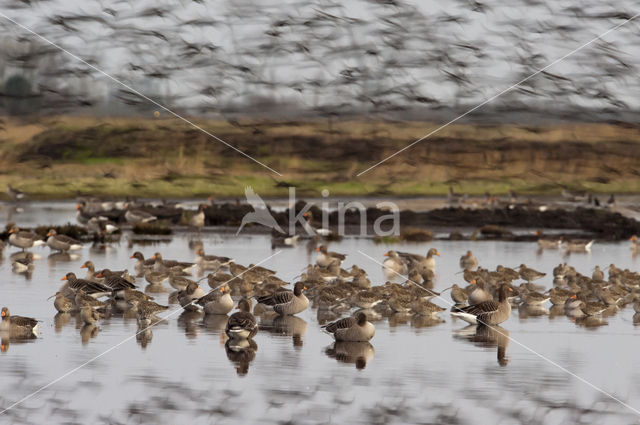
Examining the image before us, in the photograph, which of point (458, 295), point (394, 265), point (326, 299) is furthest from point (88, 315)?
point (394, 265)

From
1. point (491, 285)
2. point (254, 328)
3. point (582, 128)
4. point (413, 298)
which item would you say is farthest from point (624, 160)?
point (254, 328)

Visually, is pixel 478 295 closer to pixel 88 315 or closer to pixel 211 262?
pixel 88 315

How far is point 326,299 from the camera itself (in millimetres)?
20297

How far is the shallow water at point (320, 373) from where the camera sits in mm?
11359

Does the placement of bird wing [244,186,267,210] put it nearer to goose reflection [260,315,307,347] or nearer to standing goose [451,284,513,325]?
goose reflection [260,315,307,347]

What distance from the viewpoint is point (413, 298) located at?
19656 mm

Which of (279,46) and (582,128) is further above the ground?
(279,46)

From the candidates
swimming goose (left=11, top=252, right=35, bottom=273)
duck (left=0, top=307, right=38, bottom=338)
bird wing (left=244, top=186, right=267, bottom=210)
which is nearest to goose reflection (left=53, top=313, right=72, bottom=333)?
duck (left=0, top=307, right=38, bottom=338)

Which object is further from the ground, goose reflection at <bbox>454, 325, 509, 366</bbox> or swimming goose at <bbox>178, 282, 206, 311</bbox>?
swimming goose at <bbox>178, 282, 206, 311</bbox>

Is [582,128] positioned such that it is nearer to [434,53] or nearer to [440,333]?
[434,53]

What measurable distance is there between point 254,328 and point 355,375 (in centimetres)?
292

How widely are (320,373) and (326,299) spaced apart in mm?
6772

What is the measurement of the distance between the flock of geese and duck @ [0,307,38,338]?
0.02 metres

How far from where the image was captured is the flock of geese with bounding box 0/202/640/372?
1619 cm
